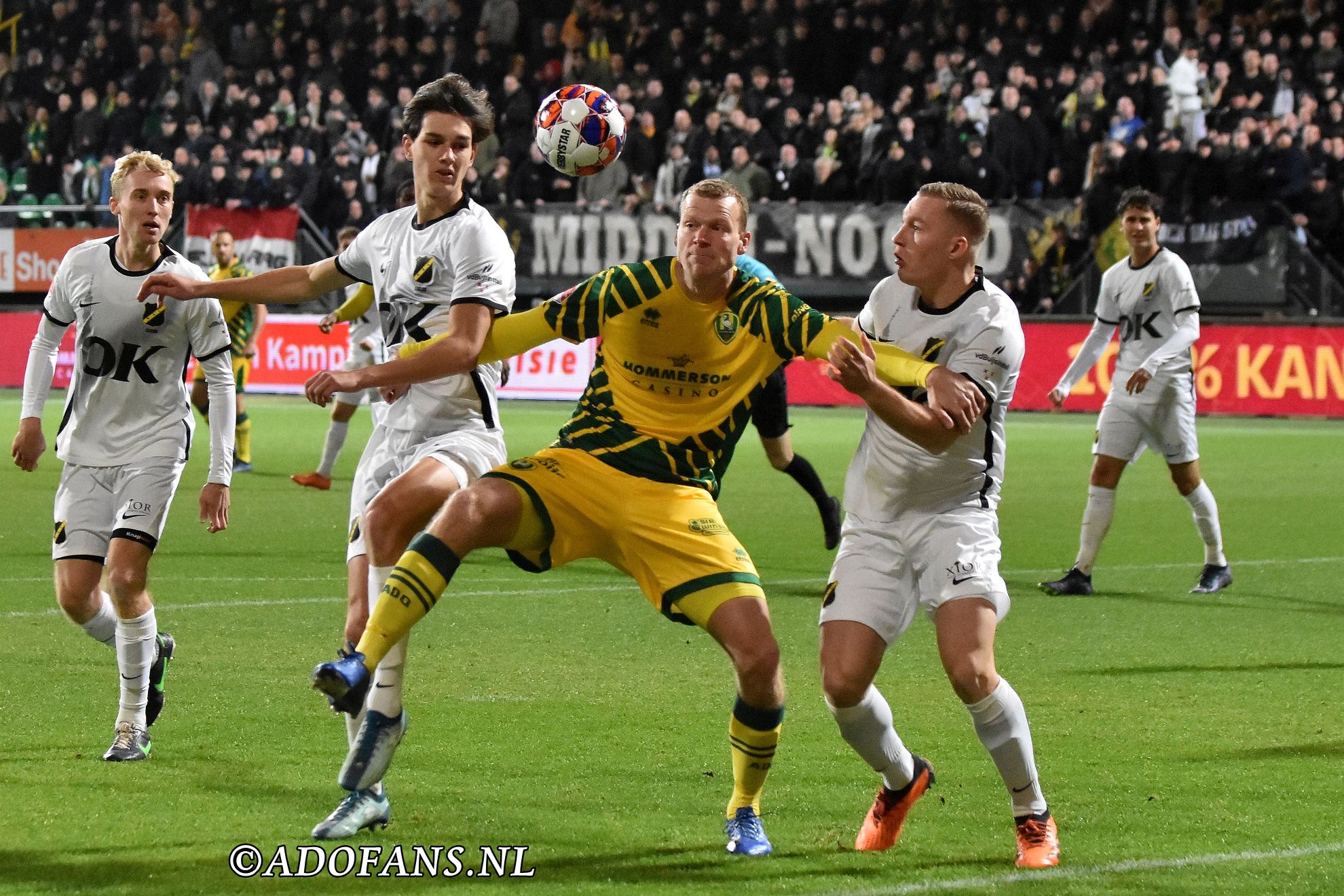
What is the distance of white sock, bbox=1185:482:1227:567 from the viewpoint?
1047 cm

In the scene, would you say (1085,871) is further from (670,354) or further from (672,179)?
(672,179)

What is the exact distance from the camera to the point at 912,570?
5.17m

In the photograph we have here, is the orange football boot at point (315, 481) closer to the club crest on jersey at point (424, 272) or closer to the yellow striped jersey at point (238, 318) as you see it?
the yellow striped jersey at point (238, 318)

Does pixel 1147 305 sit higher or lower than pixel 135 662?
higher

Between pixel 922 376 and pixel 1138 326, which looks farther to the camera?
pixel 1138 326

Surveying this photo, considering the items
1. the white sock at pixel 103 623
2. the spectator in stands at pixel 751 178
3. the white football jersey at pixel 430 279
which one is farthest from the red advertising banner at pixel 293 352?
the white football jersey at pixel 430 279

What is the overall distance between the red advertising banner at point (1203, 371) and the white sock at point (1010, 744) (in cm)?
1553

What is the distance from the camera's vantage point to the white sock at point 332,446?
49.5 ft

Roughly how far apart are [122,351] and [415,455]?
1219 millimetres

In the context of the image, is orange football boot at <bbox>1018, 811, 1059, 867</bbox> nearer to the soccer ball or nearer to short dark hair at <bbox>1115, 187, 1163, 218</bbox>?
the soccer ball

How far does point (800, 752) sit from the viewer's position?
626cm

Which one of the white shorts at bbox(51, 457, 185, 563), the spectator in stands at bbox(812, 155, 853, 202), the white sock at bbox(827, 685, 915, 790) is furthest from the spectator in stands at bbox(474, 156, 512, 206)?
the white sock at bbox(827, 685, 915, 790)

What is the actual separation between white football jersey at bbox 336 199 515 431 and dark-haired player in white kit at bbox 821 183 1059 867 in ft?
4.26

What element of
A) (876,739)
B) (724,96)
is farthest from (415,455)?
(724,96)
